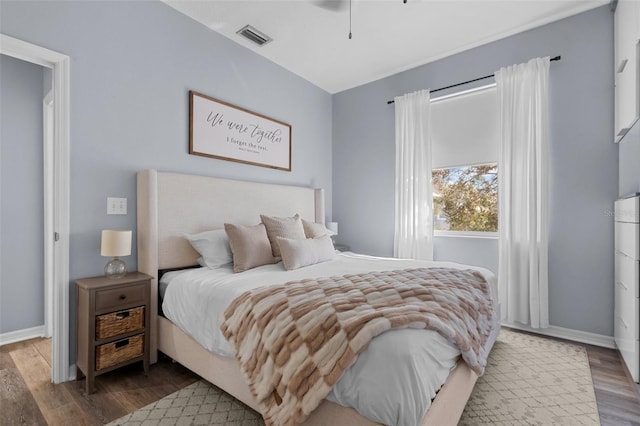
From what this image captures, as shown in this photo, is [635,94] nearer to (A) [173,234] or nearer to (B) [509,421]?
(B) [509,421]

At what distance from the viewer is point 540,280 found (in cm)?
283

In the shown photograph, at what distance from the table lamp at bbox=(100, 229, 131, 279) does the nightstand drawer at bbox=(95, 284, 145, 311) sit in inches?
7.2

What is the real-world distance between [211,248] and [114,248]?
2.19ft

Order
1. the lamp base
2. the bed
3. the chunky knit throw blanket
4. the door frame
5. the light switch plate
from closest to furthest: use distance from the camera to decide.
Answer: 1. the chunky knit throw blanket
2. the bed
3. the door frame
4. the lamp base
5. the light switch plate

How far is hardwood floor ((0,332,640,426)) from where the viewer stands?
1.67 metres

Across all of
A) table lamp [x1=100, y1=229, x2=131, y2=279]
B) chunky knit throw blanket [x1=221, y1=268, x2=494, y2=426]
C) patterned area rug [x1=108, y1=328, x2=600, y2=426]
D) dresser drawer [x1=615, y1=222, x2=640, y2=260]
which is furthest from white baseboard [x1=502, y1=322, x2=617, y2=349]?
table lamp [x1=100, y1=229, x2=131, y2=279]

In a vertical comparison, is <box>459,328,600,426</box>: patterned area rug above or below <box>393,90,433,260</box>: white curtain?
below

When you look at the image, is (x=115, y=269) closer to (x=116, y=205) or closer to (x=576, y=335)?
(x=116, y=205)

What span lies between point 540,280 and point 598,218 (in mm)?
708

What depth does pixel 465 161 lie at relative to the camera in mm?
3445

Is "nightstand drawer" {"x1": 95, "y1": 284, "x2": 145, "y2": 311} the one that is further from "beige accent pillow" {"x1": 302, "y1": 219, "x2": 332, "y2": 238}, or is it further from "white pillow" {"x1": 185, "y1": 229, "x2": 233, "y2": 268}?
"beige accent pillow" {"x1": 302, "y1": 219, "x2": 332, "y2": 238}

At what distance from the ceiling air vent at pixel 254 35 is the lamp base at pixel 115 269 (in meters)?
2.38

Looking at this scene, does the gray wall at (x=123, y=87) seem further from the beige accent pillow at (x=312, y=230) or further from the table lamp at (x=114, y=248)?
the beige accent pillow at (x=312, y=230)

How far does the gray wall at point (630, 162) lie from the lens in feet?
7.22
